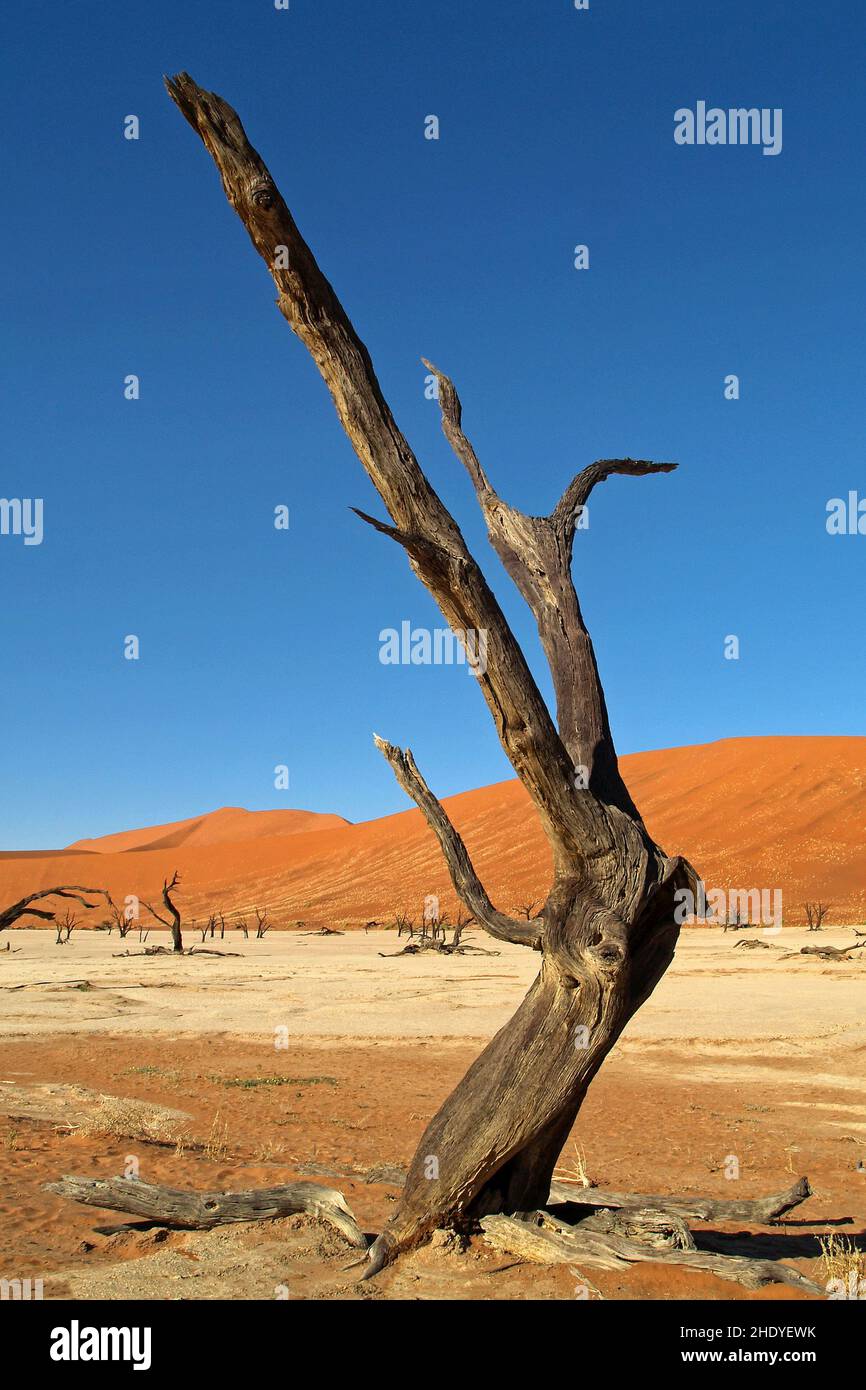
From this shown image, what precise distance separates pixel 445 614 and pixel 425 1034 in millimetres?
12554

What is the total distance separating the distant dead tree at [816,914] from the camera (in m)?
32.6

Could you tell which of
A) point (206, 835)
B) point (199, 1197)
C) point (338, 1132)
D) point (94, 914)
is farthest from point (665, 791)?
point (206, 835)

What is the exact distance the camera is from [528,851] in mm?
57188

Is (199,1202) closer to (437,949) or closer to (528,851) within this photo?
(437,949)

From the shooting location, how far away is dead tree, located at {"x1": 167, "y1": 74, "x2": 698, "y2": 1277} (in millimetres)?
4043

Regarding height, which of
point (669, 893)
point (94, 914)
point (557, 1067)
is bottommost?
point (94, 914)

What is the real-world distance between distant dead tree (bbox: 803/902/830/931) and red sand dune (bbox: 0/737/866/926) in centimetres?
58

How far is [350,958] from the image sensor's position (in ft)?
92.4

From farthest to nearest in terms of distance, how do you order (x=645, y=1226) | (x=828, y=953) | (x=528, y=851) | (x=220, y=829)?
(x=220, y=829) → (x=528, y=851) → (x=828, y=953) → (x=645, y=1226)

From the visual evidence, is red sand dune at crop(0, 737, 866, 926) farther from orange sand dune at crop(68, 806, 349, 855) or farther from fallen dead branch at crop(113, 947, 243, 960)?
orange sand dune at crop(68, 806, 349, 855)

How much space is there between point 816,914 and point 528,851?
2334 cm

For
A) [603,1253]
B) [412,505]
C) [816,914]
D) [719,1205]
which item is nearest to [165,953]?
[816,914]

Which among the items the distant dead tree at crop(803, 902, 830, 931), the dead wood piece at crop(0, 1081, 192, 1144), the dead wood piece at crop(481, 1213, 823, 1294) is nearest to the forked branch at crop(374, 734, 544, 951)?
the dead wood piece at crop(481, 1213, 823, 1294)
